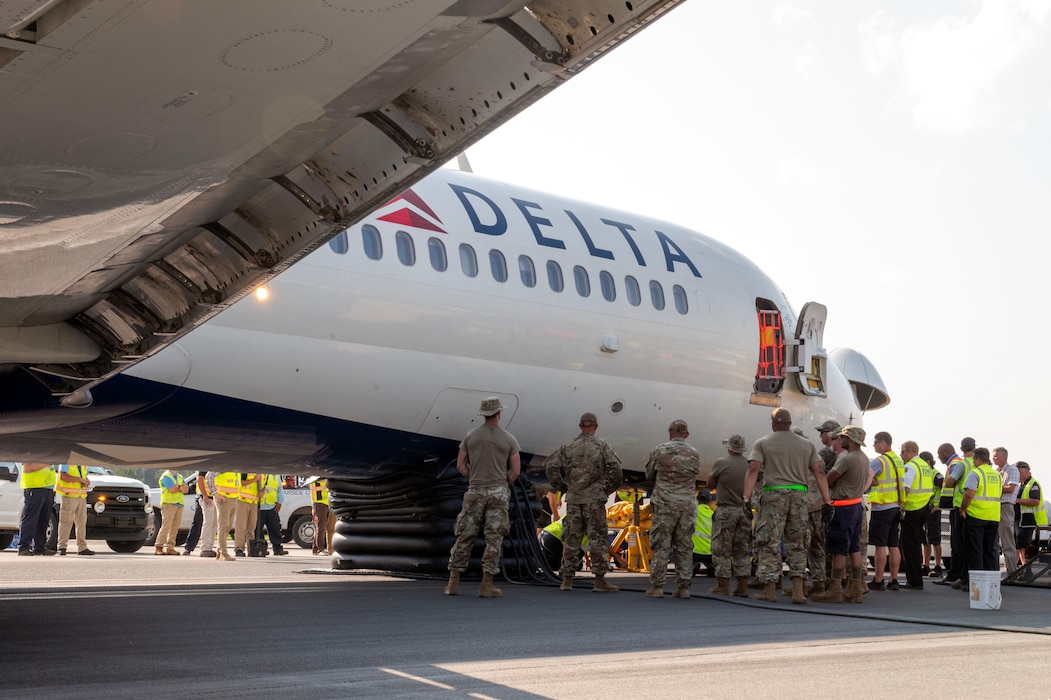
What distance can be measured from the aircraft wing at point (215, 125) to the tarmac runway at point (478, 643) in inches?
74.9

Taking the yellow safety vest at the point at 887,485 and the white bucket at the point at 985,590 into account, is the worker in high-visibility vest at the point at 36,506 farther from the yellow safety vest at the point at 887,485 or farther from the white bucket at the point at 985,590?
the white bucket at the point at 985,590

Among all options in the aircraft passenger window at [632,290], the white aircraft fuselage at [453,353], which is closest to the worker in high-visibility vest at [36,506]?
the white aircraft fuselage at [453,353]

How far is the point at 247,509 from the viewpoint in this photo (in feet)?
61.3

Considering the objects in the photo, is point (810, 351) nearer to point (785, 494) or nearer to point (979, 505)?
point (979, 505)

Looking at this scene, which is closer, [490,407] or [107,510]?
[490,407]

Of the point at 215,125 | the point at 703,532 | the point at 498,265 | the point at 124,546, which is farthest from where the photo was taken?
the point at 124,546

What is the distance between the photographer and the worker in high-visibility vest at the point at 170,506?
758 inches

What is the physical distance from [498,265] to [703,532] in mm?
4800

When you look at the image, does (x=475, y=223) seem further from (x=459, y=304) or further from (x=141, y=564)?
(x=141, y=564)

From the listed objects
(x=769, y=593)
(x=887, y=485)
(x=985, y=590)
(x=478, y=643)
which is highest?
(x=887, y=485)

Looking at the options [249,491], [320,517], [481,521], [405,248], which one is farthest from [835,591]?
[320,517]

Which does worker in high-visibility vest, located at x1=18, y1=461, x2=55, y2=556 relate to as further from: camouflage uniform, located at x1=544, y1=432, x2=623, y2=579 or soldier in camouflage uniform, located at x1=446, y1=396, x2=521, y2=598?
camouflage uniform, located at x1=544, y1=432, x2=623, y2=579

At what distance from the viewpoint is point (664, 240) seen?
47.4ft

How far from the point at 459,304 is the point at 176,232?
18.0 feet
